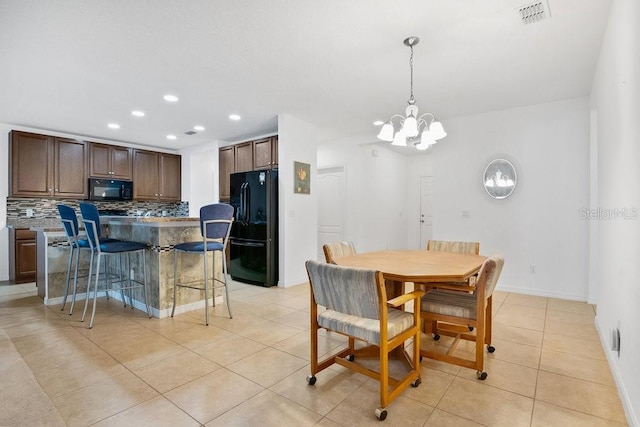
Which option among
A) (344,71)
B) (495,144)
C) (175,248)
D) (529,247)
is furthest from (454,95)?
(175,248)

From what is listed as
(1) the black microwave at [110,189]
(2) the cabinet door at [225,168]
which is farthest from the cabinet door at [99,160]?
(2) the cabinet door at [225,168]

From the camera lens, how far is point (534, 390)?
6.48 feet

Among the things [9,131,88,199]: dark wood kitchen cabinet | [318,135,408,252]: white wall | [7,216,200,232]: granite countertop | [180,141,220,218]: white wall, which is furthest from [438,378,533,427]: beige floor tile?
[9,131,88,199]: dark wood kitchen cabinet

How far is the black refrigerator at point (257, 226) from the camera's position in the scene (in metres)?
4.65

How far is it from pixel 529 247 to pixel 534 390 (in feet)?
8.94

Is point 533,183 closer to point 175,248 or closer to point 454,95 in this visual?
point 454,95

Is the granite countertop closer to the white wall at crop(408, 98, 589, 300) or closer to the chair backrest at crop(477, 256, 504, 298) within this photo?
the chair backrest at crop(477, 256, 504, 298)

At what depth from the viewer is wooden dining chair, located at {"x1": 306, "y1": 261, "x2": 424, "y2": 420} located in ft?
5.50

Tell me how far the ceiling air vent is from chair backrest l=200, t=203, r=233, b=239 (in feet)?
9.14

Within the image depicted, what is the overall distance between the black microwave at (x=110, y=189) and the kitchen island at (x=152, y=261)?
76.1 inches

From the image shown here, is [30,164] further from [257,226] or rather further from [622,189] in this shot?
[622,189]

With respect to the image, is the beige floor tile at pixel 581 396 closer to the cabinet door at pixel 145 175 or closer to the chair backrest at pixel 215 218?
the chair backrest at pixel 215 218

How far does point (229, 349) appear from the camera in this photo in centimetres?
256

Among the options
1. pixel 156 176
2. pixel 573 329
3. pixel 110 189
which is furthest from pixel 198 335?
pixel 156 176
